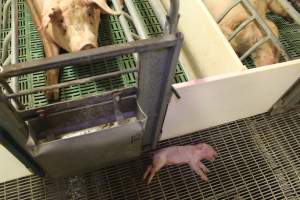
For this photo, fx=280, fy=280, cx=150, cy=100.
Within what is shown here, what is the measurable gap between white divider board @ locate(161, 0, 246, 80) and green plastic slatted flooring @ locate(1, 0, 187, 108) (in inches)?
4.0

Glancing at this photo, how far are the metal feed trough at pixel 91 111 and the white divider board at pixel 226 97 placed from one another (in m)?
0.16

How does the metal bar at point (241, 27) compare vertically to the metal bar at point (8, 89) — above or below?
below

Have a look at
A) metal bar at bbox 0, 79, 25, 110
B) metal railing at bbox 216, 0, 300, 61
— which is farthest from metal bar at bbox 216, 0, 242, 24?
metal bar at bbox 0, 79, 25, 110

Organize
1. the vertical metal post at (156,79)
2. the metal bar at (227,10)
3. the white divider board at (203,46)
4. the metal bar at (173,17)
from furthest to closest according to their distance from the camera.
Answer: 1. the metal bar at (227,10)
2. the white divider board at (203,46)
3. the vertical metal post at (156,79)
4. the metal bar at (173,17)

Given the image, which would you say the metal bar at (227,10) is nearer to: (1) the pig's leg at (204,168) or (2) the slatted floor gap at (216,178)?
(2) the slatted floor gap at (216,178)

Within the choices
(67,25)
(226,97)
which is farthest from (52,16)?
(226,97)

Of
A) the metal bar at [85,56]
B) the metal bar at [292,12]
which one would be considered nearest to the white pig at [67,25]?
the metal bar at [85,56]

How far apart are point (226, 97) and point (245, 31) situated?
48 cm

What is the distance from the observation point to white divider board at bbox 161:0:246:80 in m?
1.30

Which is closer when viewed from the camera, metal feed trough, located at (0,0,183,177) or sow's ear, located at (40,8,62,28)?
metal feed trough, located at (0,0,183,177)

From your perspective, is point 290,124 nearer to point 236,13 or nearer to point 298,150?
point 298,150

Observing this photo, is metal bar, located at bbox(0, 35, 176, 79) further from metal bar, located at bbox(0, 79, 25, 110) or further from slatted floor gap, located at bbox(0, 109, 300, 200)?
slatted floor gap, located at bbox(0, 109, 300, 200)

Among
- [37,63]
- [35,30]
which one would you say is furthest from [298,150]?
[35,30]

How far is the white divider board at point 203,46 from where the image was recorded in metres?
1.30
